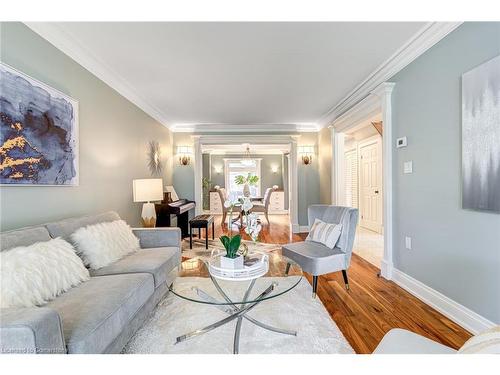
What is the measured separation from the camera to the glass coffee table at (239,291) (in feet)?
5.19

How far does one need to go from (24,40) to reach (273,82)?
8.21ft

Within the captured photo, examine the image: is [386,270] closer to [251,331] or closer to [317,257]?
[317,257]

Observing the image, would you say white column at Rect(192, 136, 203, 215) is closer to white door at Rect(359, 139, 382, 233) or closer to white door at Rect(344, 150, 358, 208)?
white door at Rect(344, 150, 358, 208)

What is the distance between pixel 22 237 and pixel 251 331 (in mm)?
1688

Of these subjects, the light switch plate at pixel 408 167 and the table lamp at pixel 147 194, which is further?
the table lamp at pixel 147 194

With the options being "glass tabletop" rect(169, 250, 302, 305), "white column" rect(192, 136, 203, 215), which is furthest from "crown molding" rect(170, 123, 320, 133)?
"glass tabletop" rect(169, 250, 302, 305)

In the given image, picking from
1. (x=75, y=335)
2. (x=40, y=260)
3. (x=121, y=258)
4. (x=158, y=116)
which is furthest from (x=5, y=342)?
(x=158, y=116)

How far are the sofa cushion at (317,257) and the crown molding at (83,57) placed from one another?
2941mm

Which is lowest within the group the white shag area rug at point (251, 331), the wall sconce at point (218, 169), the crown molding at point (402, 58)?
the white shag area rug at point (251, 331)

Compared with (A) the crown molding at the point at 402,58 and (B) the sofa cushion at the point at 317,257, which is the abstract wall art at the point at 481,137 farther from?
(B) the sofa cushion at the point at 317,257

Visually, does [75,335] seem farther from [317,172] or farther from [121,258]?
[317,172]

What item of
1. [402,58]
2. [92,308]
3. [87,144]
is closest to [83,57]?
[87,144]

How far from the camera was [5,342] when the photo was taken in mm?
878

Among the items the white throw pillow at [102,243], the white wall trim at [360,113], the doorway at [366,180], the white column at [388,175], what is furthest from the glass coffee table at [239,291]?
the doorway at [366,180]
